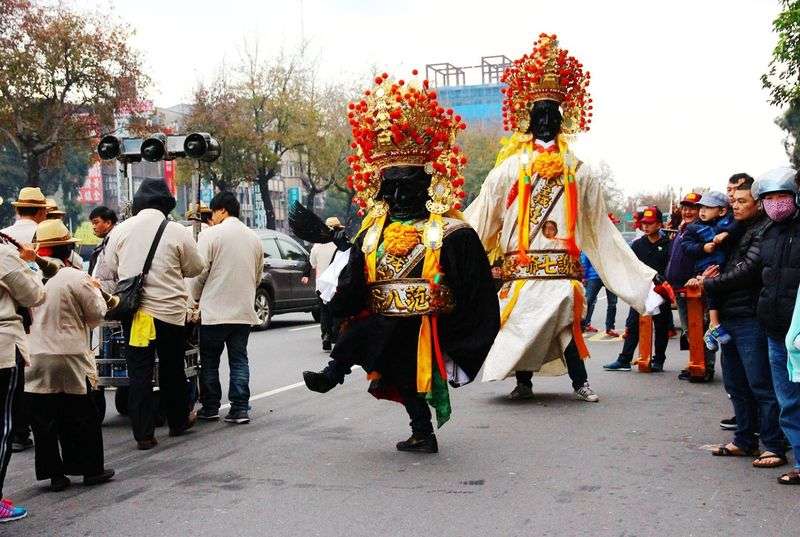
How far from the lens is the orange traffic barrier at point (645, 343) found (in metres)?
10.8

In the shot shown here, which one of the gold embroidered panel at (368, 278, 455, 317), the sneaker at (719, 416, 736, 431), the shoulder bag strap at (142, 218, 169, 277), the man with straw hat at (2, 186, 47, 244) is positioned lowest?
the sneaker at (719, 416, 736, 431)

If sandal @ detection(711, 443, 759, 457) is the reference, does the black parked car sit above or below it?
above

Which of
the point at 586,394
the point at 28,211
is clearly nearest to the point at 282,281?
the point at 586,394

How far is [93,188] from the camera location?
6594 cm

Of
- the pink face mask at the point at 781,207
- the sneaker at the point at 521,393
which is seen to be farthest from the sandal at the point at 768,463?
the sneaker at the point at 521,393

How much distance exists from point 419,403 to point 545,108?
3366 millimetres

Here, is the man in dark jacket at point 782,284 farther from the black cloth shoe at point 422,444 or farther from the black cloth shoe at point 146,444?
the black cloth shoe at point 146,444

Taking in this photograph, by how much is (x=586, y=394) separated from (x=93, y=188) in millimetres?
61507

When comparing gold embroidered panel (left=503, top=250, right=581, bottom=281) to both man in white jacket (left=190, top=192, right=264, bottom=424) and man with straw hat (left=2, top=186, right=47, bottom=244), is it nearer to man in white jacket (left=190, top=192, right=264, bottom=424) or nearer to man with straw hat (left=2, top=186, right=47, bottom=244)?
man in white jacket (left=190, top=192, right=264, bottom=424)

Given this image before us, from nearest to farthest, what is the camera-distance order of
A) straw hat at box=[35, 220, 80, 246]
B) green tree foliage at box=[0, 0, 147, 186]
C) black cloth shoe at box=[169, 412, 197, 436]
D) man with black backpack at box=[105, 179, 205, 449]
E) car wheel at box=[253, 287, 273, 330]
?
straw hat at box=[35, 220, 80, 246]
man with black backpack at box=[105, 179, 205, 449]
black cloth shoe at box=[169, 412, 197, 436]
car wheel at box=[253, 287, 273, 330]
green tree foliage at box=[0, 0, 147, 186]

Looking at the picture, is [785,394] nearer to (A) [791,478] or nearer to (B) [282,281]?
(A) [791,478]

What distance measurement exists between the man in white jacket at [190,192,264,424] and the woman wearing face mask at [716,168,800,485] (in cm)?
417

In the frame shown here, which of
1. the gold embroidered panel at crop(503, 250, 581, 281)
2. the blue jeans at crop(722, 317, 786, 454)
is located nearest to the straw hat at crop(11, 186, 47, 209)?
the gold embroidered panel at crop(503, 250, 581, 281)

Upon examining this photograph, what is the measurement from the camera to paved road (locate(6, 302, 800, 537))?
16.7 feet
